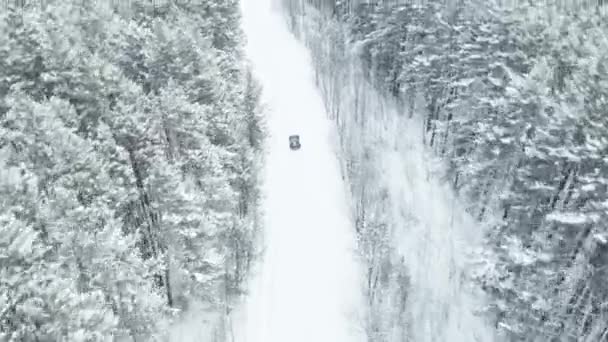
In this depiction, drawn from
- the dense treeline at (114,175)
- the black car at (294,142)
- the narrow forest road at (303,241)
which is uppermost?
the dense treeline at (114,175)

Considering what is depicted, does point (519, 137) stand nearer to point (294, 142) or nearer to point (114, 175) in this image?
point (294, 142)

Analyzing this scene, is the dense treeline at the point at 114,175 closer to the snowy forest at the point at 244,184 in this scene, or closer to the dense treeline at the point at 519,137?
the snowy forest at the point at 244,184

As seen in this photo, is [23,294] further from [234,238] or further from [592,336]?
[592,336]

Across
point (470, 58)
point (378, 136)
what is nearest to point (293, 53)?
point (378, 136)

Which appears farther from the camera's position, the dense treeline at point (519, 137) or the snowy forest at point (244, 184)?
the dense treeline at point (519, 137)

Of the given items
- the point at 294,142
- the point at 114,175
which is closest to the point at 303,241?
the point at 294,142

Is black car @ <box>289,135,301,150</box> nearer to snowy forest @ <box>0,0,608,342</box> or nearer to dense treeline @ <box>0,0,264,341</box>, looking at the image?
snowy forest @ <box>0,0,608,342</box>

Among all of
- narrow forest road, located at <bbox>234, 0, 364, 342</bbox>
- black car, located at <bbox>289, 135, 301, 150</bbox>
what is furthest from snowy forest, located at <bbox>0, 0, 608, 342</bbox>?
black car, located at <bbox>289, 135, 301, 150</bbox>

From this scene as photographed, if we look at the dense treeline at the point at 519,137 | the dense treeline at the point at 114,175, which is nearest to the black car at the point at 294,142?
the dense treeline at the point at 519,137
